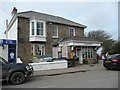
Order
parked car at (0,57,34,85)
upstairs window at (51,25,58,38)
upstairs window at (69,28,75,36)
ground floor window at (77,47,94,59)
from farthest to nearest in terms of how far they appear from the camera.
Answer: upstairs window at (69,28,75,36)
ground floor window at (77,47,94,59)
upstairs window at (51,25,58,38)
parked car at (0,57,34,85)

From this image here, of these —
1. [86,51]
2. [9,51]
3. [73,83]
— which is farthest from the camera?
[86,51]

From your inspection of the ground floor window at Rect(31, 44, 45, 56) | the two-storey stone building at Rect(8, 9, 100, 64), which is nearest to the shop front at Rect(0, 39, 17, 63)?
the two-storey stone building at Rect(8, 9, 100, 64)

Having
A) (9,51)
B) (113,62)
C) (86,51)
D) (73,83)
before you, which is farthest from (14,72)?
(86,51)

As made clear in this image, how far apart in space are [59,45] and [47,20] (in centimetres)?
384

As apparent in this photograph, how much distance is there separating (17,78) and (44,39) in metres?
12.0

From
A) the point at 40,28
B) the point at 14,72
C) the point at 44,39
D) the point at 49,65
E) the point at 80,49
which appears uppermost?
the point at 40,28

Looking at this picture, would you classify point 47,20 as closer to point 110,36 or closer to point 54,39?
point 54,39

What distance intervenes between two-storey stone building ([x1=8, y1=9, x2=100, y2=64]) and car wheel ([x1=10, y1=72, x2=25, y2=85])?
1018 cm

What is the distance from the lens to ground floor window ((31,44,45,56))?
68.5 feet

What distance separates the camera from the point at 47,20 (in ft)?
71.9

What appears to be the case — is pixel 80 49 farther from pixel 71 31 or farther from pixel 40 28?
pixel 40 28

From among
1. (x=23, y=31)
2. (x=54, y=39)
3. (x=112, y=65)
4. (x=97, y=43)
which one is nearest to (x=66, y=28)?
(x=54, y=39)

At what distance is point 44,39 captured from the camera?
21.3m

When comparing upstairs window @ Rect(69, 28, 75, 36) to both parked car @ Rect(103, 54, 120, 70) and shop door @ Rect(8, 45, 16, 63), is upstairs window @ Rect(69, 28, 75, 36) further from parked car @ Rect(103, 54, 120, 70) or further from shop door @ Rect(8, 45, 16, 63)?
shop door @ Rect(8, 45, 16, 63)
